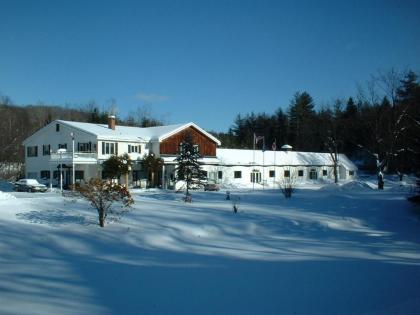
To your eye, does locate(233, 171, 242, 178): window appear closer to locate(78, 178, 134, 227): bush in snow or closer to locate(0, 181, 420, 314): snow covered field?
locate(0, 181, 420, 314): snow covered field

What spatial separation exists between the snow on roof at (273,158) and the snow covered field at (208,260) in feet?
90.0

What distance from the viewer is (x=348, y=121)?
58188 millimetres

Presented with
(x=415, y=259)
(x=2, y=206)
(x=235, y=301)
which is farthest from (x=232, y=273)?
(x=2, y=206)

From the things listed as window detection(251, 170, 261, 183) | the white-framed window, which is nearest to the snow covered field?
the white-framed window

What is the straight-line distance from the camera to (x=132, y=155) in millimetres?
43438

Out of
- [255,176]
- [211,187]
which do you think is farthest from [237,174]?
[211,187]

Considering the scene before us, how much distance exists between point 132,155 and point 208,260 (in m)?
31.6

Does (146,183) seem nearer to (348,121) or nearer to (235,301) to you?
(348,121)

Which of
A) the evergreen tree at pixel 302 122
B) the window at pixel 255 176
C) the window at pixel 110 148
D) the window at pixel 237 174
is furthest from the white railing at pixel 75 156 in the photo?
the evergreen tree at pixel 302 122

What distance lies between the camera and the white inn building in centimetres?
4119

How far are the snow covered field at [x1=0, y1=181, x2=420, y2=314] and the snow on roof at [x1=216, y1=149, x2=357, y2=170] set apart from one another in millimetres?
27441

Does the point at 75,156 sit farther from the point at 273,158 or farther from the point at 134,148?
the point at 273,158

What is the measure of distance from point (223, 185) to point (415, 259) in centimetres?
3491

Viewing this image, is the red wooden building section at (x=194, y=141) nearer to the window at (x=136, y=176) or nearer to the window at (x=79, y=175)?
the window at (x=136, y=176)
